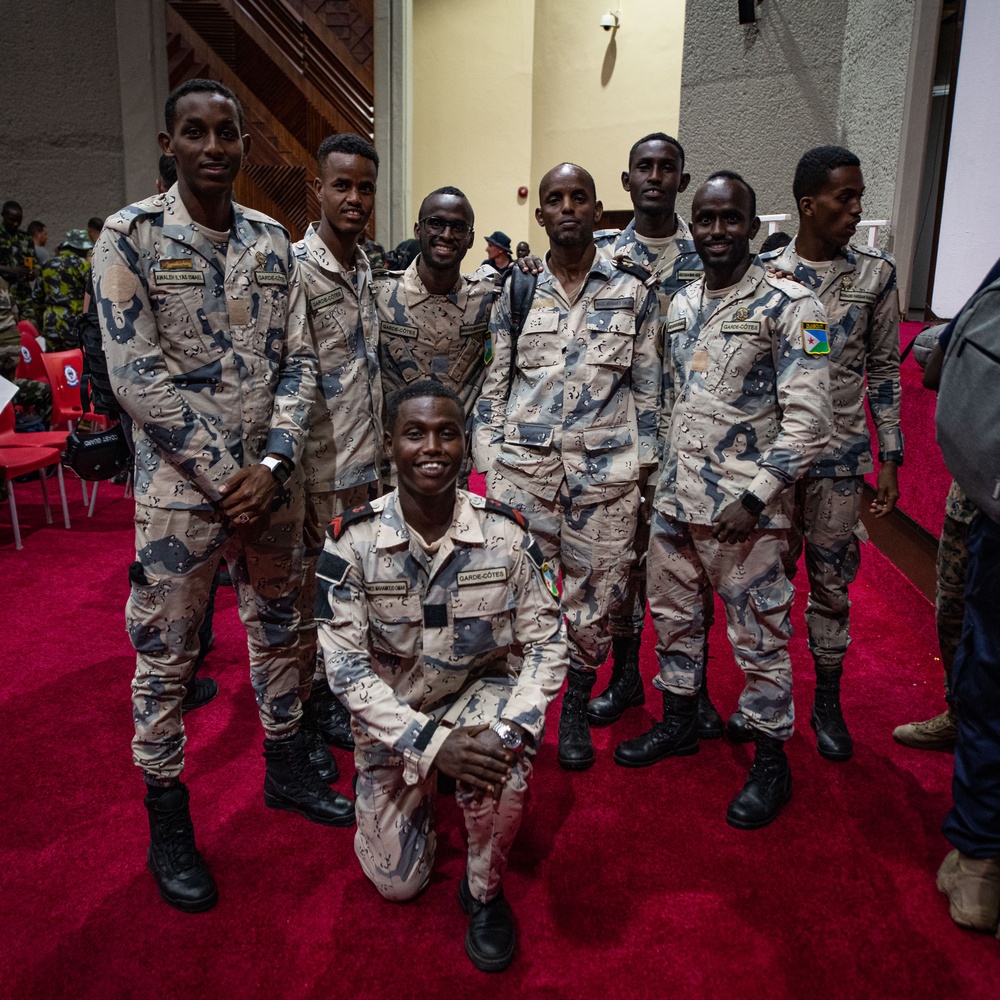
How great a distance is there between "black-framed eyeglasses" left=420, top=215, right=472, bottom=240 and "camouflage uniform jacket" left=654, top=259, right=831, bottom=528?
2.69ft

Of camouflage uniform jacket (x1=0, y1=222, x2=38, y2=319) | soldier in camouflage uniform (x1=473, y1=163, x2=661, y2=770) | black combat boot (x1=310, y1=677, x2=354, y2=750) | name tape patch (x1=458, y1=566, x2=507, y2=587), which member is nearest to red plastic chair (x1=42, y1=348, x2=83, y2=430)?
camouflage uniform jacket (x1=0, y1=222, x2=38, y2=319)

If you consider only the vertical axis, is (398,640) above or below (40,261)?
below

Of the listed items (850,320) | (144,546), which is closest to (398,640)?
(144,546)

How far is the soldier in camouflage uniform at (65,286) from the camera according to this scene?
740 centimetres

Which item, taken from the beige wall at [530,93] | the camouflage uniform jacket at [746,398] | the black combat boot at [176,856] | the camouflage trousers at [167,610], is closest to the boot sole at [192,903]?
the black combat boot at [176,856]

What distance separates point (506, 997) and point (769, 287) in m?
1.98

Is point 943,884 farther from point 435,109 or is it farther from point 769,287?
point 435,109

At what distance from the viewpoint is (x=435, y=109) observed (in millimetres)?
11461

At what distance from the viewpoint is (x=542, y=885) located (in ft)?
7.09

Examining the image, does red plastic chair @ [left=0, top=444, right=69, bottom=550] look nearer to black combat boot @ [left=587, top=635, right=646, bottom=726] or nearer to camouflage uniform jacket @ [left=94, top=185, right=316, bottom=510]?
camouflage uniform jacket @ [left=94, top=185, right=316, bottom=510]

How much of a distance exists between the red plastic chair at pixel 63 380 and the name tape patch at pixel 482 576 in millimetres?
4639

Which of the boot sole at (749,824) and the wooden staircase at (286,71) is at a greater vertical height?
the wooden staircase at (286,71)

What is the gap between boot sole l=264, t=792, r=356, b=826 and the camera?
239cm

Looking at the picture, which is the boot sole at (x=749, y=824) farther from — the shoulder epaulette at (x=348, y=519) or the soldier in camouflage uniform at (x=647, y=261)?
the shoulder epaulette at (x=348, y=519)
